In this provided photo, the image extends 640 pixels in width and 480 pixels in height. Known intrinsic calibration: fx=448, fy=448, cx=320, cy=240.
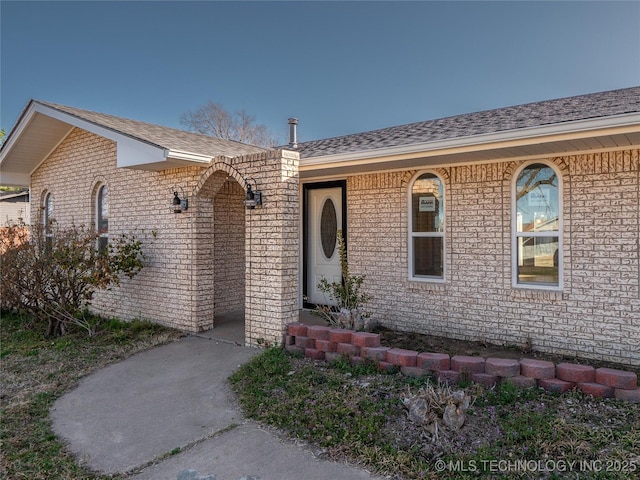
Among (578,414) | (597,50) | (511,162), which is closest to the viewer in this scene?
(578,414)

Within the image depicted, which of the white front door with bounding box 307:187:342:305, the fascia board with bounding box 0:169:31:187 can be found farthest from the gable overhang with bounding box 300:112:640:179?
the fascia board with bounding box 0:169:31:187

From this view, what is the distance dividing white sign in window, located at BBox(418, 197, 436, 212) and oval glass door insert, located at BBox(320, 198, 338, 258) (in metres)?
1.87

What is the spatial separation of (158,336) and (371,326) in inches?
140

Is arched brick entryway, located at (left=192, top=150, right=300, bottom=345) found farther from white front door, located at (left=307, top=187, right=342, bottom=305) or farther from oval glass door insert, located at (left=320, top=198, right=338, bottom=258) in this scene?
oval glass door insert, located at (left=320, top=198, right=338, bottom=258)

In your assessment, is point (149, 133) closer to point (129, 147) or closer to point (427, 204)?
point (129, 147)

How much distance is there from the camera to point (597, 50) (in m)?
11.3

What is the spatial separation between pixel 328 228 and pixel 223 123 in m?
22.5

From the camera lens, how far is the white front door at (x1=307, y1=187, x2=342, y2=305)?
858 cm

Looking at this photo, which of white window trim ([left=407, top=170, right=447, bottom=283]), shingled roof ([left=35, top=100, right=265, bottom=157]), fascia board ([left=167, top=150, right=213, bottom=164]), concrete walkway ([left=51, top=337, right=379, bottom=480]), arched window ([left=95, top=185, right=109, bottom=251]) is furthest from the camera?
arched window ([left=95, top=185, right=109, bottom=251])

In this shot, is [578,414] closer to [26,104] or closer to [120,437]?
[120,437]

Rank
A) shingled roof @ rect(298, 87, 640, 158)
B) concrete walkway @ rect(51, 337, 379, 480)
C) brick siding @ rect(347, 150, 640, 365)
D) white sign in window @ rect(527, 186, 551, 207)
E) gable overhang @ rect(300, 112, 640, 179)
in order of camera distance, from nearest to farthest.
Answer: concrete walkway @ rect(51, 337, 379, 480) < gable overhang @ rect(300, 112, 640, 179) < shingled roof @ rect(298, 87, 640, 158) < brick siding @ rect(347, 150, 640, 365) < white sign in window @ rect(527, 186, 551, 207)

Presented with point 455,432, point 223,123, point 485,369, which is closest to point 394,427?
point 455,432

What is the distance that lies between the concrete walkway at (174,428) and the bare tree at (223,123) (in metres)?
24.3

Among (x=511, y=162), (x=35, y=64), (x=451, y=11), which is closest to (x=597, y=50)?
(x=451, y=11)
